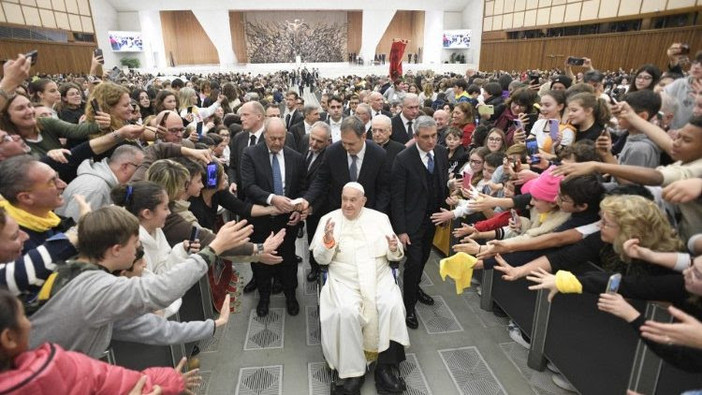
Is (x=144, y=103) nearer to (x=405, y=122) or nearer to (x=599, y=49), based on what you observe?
(x=405, y=122)

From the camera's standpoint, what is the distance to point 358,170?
349 centimetres

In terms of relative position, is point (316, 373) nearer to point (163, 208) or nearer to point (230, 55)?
point (163, 208)

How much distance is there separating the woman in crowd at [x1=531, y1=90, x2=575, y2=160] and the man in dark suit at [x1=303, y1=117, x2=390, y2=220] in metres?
1.46

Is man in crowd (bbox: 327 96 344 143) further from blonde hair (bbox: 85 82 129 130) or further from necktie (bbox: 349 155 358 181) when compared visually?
blonde hair (bbox: 85 82 129 130)

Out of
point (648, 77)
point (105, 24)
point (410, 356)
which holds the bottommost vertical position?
point (410, 356)

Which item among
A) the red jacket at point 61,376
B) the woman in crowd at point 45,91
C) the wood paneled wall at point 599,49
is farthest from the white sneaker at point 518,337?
the wood paneled wall at point 599,49

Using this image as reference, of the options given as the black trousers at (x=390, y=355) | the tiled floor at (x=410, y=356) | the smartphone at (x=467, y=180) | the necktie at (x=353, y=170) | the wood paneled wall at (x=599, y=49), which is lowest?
the tiled floor at (x=410, y=356)

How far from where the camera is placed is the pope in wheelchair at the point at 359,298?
8.77ft

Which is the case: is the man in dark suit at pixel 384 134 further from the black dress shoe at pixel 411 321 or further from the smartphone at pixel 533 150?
the black dress shoe at pixel 411 321

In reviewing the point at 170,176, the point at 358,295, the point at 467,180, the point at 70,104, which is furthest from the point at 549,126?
the point at 70,104

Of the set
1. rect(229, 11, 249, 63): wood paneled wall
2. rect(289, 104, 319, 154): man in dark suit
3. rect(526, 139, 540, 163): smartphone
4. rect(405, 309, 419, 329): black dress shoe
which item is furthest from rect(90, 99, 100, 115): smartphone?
rect(229, 11, 249, 63): wood paneled wall

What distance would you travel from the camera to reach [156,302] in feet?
5.67

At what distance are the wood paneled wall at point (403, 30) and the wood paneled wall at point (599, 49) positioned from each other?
919cm

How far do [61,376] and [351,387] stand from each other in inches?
73.2
